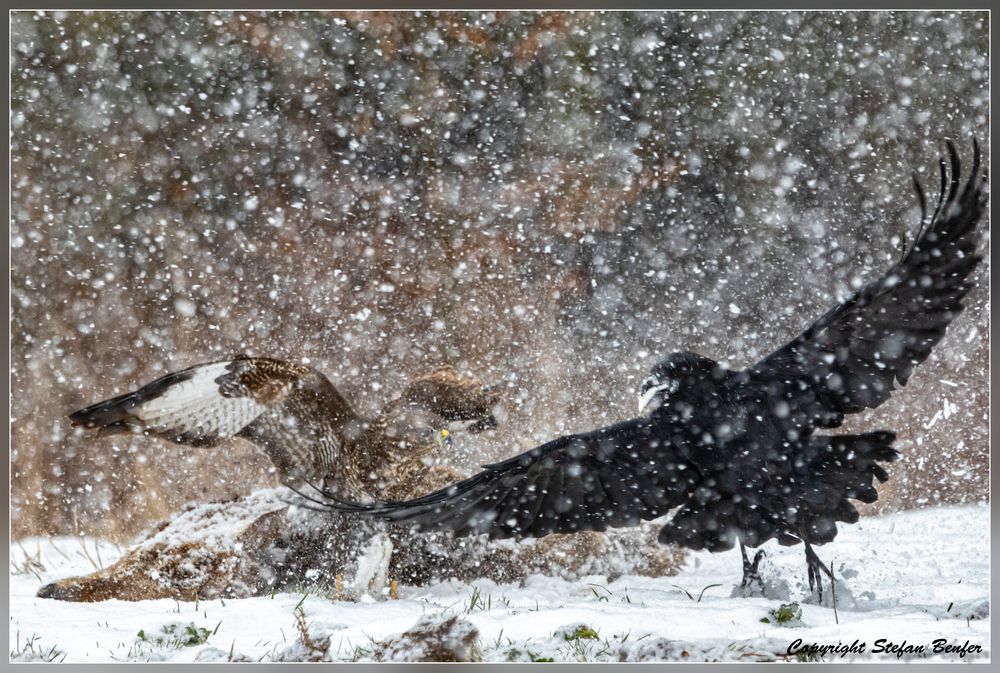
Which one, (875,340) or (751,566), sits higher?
(875,340)

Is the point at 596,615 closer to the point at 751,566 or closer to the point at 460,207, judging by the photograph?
the point at 751,566

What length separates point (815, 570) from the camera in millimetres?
2271

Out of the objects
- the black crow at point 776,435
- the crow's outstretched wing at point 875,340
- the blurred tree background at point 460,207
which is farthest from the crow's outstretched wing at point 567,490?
the crow's outstretched wing at point 875,340

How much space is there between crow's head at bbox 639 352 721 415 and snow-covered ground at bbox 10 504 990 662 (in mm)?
426

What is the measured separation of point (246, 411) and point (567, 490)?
2.76 feet

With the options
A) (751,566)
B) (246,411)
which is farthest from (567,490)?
(246,411)

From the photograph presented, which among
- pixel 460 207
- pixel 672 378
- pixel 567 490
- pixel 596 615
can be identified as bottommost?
pixel 596 615

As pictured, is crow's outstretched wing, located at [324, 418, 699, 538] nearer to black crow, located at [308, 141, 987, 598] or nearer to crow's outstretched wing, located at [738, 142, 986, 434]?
black crow, located at [308, 141, 987, 598]

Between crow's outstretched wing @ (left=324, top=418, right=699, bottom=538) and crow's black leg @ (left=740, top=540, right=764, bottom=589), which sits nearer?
crow's outstretched wing @ (left=324, top=418, right=699, bottom=538)

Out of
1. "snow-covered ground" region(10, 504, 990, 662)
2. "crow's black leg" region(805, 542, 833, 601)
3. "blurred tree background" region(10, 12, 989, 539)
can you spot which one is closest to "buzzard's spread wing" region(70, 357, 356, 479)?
"blurred tree background" region(10, 12, 989, 539)

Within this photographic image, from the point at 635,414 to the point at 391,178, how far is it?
881 millimetres

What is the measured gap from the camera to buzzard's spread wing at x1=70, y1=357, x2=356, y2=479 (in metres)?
2.29

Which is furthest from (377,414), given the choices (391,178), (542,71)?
(542,71)

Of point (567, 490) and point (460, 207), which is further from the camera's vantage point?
point (460, 207)
